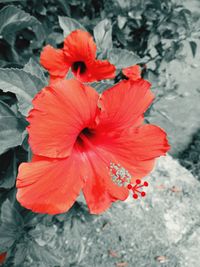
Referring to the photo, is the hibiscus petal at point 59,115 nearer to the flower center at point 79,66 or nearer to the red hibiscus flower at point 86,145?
the red hibiscus flower at point 86,145

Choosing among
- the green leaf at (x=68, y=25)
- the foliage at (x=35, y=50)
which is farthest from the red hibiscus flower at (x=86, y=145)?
the green leaf at (x=68, y=25)

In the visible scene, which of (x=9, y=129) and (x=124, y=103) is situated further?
(x=9, y=129)

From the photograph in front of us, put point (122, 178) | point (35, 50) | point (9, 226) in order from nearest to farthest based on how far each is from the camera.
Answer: point (122, 178) < point (9, 226) < point (35, 50)

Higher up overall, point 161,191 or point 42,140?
point 42,140

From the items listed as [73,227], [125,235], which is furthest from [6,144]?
[125,235]

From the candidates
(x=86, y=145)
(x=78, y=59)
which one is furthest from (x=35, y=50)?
(x=86, y=145)

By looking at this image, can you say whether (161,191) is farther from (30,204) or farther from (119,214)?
(30,204)

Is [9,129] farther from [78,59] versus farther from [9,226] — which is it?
[9,226]
